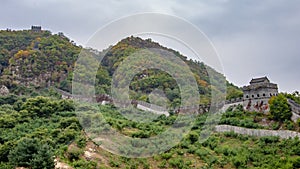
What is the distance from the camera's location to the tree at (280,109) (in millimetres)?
31141

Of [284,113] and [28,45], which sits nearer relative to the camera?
[284,113]

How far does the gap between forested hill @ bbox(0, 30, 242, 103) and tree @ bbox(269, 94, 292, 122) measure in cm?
685

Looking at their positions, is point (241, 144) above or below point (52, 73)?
below

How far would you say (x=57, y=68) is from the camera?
2267 inches

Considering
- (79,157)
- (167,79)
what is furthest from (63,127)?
(167,79)

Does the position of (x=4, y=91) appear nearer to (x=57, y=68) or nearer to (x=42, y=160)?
(x=57, y=68)

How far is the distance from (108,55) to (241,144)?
1580 inches

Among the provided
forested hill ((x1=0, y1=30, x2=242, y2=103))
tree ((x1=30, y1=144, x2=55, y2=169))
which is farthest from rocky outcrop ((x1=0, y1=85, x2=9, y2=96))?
tree ((x1=30, y1=144, x2=55, y2=169))

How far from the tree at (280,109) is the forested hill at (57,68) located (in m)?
6.85

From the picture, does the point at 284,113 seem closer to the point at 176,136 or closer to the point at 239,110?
the point at 239,110

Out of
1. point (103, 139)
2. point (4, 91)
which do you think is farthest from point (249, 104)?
point (4, 91)

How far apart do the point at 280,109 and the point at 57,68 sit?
33.9 meters

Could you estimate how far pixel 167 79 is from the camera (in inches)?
2052

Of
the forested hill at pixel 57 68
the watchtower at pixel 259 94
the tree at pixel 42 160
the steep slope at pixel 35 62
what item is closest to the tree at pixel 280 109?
the watchtower at pixel 259 94
